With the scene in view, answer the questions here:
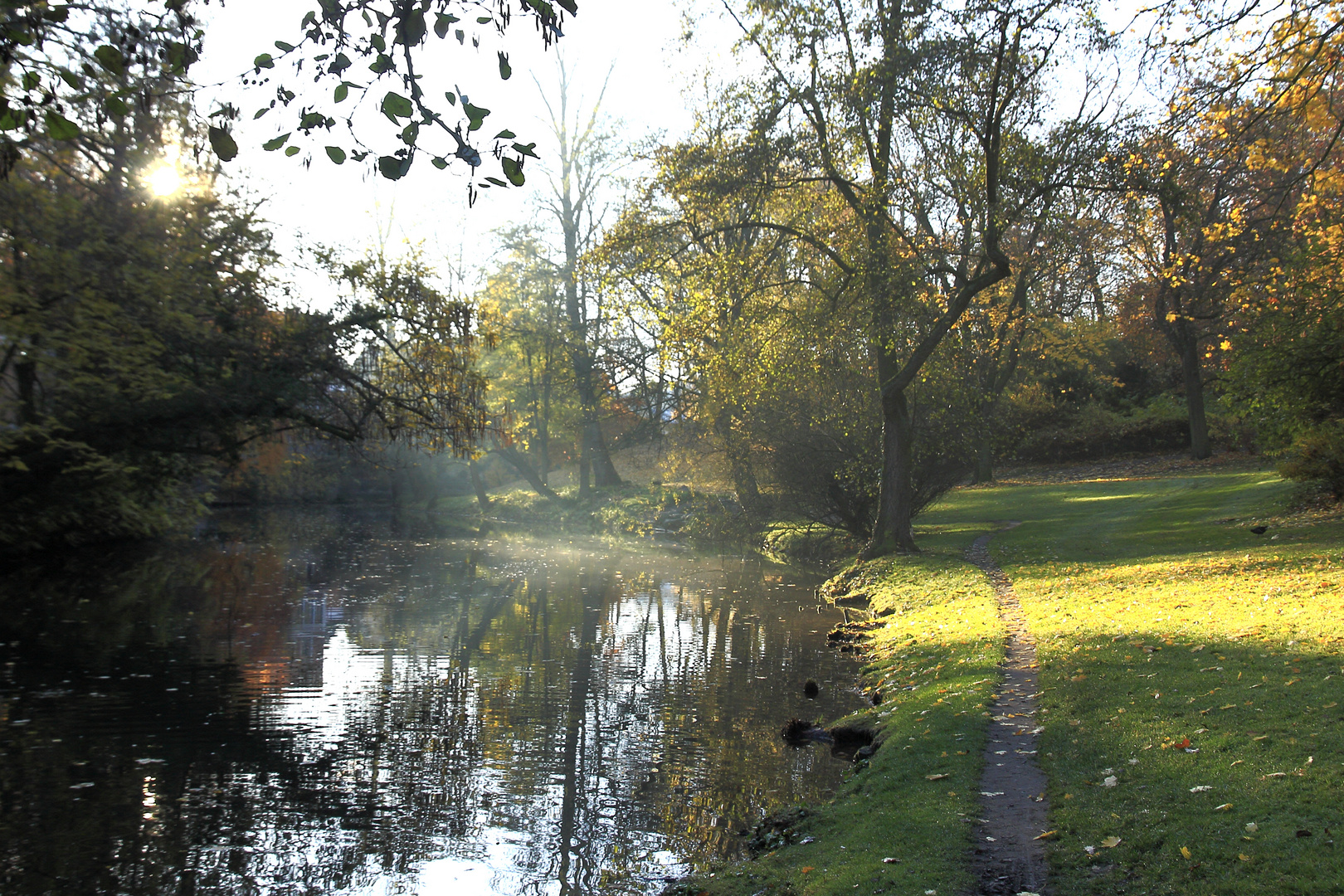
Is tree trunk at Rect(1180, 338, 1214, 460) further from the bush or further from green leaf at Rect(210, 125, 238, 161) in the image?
green leaf at Rect(210, 125, 238, 161)

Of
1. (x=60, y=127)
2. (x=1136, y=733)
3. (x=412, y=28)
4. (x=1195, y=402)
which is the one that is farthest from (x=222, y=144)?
(x=1195, y=402)

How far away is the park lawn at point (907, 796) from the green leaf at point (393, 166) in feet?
14.2

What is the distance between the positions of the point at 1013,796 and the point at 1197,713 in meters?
2.01

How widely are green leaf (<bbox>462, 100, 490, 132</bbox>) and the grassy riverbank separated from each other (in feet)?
14.4

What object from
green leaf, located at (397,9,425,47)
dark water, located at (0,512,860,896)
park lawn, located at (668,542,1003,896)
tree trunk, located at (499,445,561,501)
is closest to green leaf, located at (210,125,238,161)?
green leaf, located at (397,9,425,47)

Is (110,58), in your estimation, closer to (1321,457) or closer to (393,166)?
(393,166)

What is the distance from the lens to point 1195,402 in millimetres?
33656

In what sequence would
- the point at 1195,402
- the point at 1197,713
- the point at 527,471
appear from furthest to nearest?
the point at 527,471
the point at 1195,402
the point at 1197,713

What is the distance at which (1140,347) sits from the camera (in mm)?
42719

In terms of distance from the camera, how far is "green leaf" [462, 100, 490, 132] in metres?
4.42

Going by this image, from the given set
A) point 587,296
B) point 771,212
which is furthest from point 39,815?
point 587,296

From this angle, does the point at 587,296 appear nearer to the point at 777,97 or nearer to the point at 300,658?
the point at 777,97

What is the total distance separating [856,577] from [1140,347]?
101 ft

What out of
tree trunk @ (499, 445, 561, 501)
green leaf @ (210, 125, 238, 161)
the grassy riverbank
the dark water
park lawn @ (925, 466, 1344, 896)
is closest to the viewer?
green leaf @ (210, 125, 238, 161)
